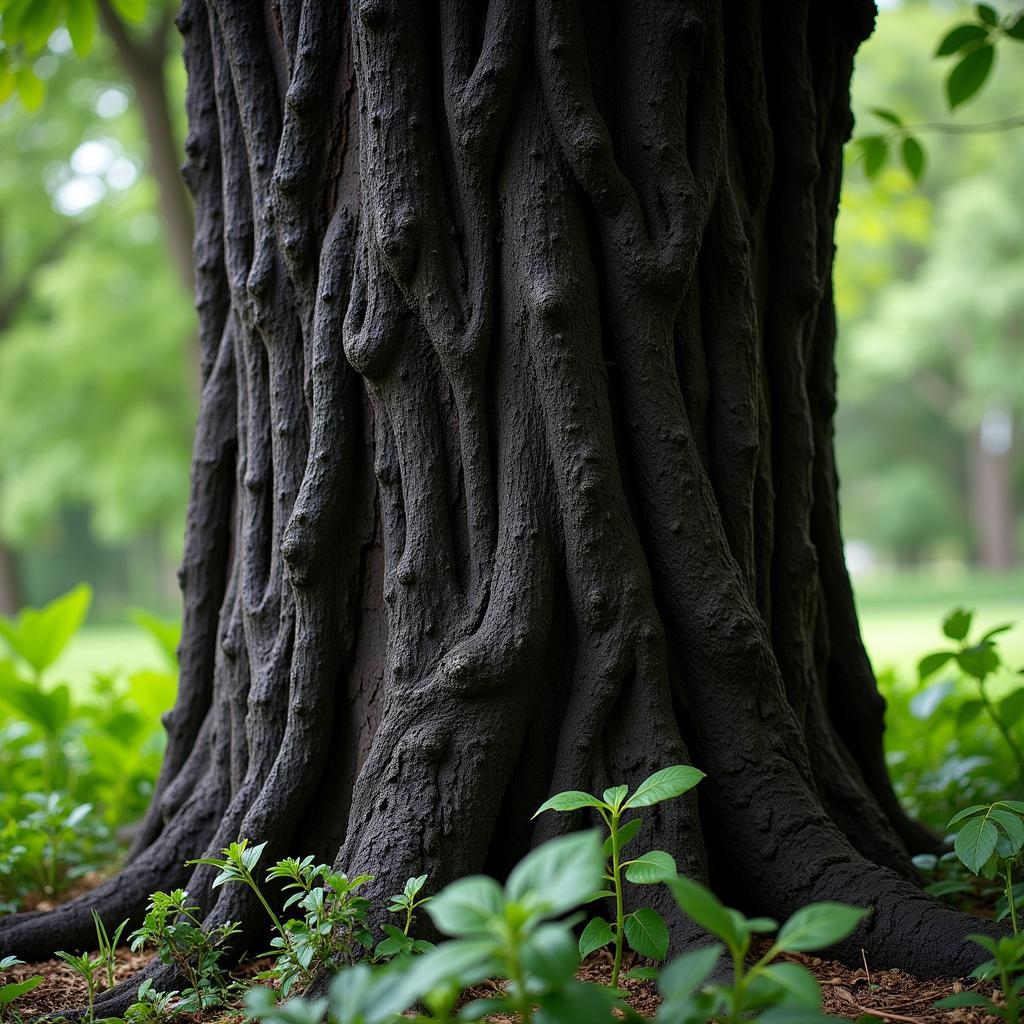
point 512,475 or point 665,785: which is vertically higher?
point 512,475

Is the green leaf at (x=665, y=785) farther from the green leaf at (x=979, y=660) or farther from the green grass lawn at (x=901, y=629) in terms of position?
the green grass lawn at (x=901, y=629)

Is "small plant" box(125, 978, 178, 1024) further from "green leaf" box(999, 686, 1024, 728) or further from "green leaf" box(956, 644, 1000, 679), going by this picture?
"green leaf" box(999, 686, 1024, 728)

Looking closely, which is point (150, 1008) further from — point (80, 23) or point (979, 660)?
point (80, 23)

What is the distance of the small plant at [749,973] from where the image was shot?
118 centimetres

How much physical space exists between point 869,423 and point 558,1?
41.3 metres

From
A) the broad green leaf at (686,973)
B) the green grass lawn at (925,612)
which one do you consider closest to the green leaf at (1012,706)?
the broad green leaf at (686,973)

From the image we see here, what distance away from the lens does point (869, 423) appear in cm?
4088

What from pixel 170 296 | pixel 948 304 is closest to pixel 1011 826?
pixel 170 296

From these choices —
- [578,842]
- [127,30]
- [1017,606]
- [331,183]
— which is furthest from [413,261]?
[1017,606]

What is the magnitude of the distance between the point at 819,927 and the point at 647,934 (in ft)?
2.12

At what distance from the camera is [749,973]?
1.28m

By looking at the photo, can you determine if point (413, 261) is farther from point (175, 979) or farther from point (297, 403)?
point (175, 979)

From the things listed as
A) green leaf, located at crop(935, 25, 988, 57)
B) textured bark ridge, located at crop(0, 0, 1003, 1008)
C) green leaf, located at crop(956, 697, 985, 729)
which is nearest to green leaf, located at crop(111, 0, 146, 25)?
textured bark ridge, located at crop(0, 0, 1003, 1008)

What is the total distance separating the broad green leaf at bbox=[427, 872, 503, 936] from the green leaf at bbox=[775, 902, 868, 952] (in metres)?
0.36
